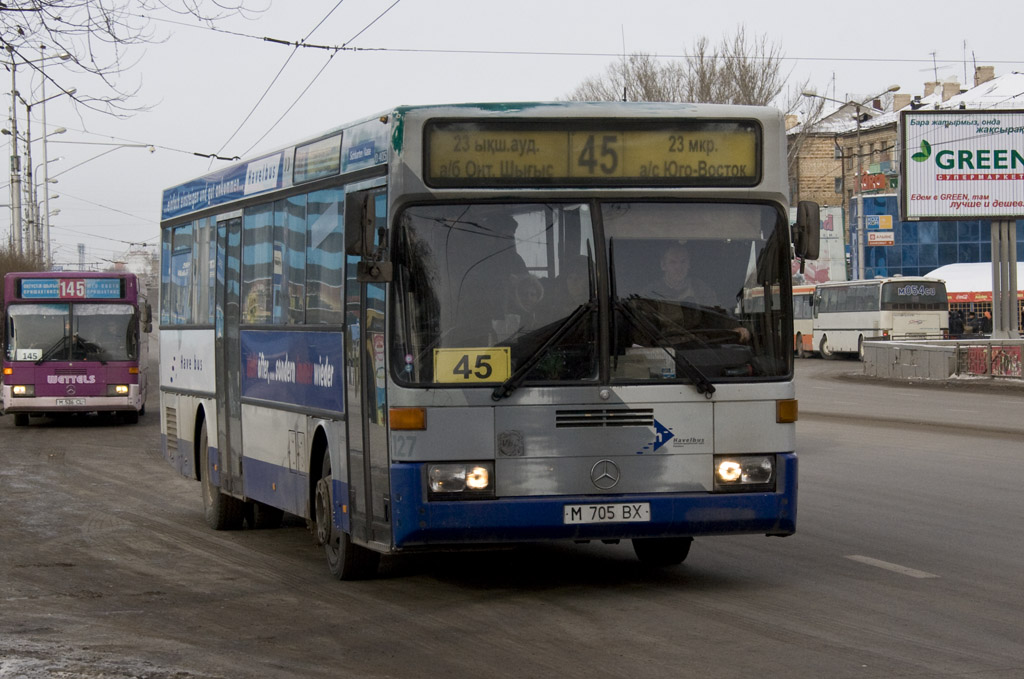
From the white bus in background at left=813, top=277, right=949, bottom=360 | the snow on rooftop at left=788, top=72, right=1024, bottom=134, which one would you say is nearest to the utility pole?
the white bus in background at left=813, top=277, right=949, bottom=360

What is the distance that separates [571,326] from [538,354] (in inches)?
9.2

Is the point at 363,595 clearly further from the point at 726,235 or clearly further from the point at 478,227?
the point at 726,235

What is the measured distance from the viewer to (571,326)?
838 centimetres

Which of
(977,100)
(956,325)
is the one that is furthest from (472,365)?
(977,100)

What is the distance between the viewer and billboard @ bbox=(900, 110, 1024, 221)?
45.5 meters

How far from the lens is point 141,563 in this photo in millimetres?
10781

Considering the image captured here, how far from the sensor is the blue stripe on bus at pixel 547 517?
8.30 meters

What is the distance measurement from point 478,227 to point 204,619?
2555 mm

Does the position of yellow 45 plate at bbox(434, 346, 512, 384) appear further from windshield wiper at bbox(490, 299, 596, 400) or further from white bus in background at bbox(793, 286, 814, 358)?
white bus in background at bbox(793, 286, 814, 358)

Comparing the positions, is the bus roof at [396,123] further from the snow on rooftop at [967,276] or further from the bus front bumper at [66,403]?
the snow on rooftop at [967,276]

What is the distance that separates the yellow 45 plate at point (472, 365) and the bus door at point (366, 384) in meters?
0.33

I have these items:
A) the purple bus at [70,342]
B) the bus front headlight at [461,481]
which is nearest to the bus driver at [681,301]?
the bus front headlight at [461,481]

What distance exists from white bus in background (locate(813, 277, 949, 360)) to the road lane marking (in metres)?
A: 48.1

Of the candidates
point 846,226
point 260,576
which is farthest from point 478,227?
point 846,226
